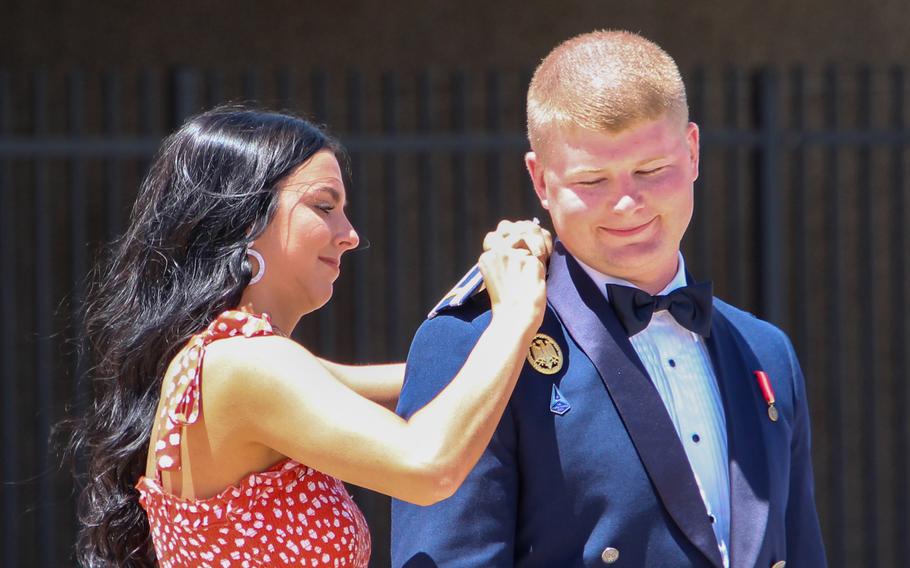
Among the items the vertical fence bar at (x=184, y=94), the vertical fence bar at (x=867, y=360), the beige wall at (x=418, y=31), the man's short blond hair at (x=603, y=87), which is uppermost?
the beige wall at (x=418, y=31)

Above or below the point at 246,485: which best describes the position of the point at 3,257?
above

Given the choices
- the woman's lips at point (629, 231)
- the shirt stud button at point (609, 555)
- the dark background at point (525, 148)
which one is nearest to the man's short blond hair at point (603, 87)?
the woman's lips at point (629, 231)

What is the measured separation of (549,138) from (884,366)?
529 centimetres

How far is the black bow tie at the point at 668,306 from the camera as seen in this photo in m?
2.14

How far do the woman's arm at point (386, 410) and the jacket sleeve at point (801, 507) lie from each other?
556 millimetres

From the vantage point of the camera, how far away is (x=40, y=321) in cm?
509

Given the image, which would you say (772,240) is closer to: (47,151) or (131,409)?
(47,151)

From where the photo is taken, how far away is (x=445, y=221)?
6.89m

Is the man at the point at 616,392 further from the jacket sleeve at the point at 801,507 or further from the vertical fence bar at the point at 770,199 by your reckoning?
the vertical fence bar at the point at 770,199

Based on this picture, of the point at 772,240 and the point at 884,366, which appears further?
the point at 884,366

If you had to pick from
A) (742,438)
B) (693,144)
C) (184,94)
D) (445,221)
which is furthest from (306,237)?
(445,221)

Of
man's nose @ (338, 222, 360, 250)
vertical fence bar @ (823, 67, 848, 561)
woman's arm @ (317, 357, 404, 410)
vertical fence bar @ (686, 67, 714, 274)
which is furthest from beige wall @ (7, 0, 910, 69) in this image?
man's nose @ (338, 222, 360, 250)

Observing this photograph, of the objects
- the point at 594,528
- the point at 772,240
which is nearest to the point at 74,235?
the point at 772,240

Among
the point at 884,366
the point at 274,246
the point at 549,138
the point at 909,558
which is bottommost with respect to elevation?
the point at 909,558
